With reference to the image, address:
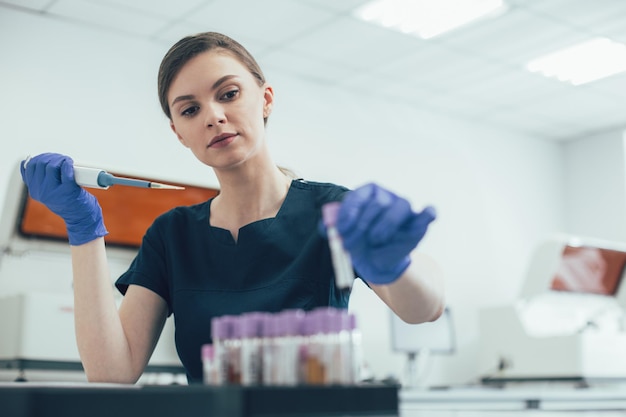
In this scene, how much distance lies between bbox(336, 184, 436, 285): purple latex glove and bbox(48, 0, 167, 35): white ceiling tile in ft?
10.4

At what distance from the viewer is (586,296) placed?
4.39 m

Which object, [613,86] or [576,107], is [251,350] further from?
[576,107]

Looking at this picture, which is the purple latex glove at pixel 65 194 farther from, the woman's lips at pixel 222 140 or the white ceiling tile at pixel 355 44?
the white ceiling tile at pixel 355 44

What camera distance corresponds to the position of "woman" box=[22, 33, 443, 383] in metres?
1.16

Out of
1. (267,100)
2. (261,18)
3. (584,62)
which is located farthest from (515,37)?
(267,100)

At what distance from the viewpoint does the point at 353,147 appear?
15.7ft

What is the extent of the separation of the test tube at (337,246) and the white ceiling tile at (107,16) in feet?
10.6

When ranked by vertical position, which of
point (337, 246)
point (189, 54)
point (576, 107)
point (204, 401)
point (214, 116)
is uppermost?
point (576, 107)

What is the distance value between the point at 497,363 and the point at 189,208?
10.8 ft

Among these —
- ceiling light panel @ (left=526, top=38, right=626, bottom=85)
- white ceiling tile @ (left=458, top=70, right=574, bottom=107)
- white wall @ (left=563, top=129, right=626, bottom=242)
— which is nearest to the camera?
ceiling light panel @ (left=526, top=38, right=626, bottom=85)

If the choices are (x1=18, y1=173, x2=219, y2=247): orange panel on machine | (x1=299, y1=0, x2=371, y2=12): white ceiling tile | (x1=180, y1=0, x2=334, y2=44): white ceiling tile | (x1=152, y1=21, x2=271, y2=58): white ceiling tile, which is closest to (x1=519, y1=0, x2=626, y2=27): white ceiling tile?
Answer: (x1=299, y1=0, x2=371, y2=12): white ceiling tile

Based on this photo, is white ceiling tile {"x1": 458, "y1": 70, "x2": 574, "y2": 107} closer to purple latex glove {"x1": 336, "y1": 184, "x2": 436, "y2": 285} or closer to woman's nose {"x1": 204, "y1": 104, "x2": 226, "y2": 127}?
woman's nose {"x1": 204, "y1": 104, "x2": 226, "y2": 127}

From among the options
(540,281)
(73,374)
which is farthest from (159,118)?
(540,281)

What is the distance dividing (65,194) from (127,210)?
1.48m
